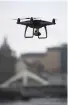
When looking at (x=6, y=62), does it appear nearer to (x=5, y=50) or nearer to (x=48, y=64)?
(x=5, y=50)

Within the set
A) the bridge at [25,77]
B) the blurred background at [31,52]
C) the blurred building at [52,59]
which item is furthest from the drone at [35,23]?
the bridge at [25,77]

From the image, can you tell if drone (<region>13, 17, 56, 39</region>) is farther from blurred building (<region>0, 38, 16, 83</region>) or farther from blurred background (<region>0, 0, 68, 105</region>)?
blurred building (<region>0, 38, 16, 83</region>)

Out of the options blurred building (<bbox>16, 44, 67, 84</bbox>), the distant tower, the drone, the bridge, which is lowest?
the bridge

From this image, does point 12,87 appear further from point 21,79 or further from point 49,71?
point 49,71

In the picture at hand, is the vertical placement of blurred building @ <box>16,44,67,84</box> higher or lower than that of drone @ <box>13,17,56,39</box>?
lower

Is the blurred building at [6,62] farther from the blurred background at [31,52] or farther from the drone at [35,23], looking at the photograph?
the drone at [35,23]

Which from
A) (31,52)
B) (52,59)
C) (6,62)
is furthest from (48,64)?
(6,62)

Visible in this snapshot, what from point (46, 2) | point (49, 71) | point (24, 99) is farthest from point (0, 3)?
point (24, 99)

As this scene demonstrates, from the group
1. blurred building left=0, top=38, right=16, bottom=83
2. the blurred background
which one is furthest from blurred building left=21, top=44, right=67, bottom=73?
blurred building left=0, top=38, right=16, bottom=83

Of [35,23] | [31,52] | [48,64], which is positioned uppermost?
[35,23]
